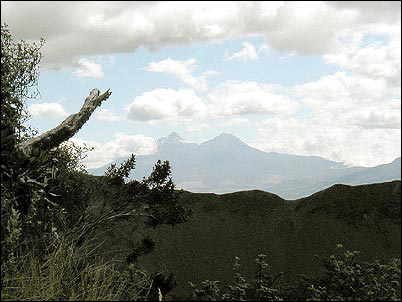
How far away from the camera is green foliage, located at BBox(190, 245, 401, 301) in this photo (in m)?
8.49

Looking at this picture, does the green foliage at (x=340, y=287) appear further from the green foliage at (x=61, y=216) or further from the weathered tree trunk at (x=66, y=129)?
the weathered tree trunk at (x=66, y=129)

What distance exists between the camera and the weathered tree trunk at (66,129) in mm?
8781

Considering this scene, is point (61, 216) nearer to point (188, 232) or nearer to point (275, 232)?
point (188, 232)

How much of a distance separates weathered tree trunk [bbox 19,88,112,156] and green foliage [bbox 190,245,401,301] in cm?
369

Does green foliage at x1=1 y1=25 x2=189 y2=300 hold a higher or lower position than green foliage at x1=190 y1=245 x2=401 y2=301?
higher

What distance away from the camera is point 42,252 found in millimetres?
7008

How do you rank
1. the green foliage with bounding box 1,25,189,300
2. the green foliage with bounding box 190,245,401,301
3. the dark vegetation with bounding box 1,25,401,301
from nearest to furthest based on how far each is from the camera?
the green foliage with bounding box 1,25,189,300 < the dark vegetation with bounding box 1,25,401,301 < the green foliage with bounding box 190,245,401,301

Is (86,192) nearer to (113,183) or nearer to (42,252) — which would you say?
(113,183)

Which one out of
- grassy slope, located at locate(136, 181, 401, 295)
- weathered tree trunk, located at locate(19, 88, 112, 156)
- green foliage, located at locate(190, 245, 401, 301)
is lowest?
green foliage, located at locate(190, 245, 401, 301)

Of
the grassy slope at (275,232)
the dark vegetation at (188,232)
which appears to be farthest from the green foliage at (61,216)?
the grassy slope at (275,232)

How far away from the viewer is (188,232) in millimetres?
12398

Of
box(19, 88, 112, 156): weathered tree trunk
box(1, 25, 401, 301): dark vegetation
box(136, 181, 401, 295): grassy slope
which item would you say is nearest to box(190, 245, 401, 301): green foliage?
box(1, 25, 401, 301): dark vegetation

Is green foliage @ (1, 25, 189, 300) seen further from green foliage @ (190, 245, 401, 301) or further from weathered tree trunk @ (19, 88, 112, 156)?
green foliage @ (190, 245, 401, 301)

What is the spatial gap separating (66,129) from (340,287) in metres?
5.97
